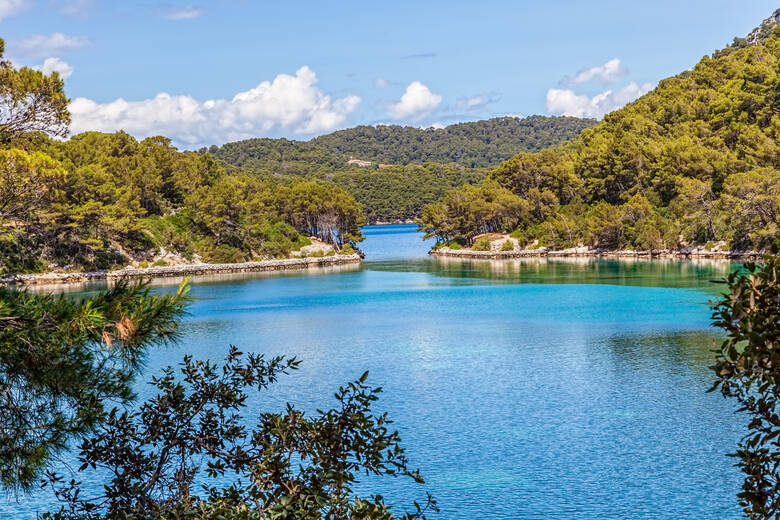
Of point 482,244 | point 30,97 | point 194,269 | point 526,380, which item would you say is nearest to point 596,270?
point 482,244

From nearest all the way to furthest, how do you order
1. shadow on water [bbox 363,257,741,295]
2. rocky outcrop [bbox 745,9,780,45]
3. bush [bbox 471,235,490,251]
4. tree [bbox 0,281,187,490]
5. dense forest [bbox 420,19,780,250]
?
tree [bbox 0,281,187,490] → shadow on water [bbox 363,257,741,295] → dense forest [bbox 420,19,780,250] → bush [bbox 471,235,490,251] → rocky outcrop [bbox 745,9,780,45]

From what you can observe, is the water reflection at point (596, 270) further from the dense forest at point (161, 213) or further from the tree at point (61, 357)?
the tree at point (61, 357)

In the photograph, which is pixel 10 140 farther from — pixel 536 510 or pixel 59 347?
pixel 536 510

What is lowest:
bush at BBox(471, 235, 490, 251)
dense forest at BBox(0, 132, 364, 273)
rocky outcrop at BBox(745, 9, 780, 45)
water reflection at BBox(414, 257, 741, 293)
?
water reflection at BBox(414, 257, 741, 293)

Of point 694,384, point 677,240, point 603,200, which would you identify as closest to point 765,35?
point 603,200

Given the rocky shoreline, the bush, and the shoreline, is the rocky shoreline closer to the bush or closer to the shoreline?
the shoreline

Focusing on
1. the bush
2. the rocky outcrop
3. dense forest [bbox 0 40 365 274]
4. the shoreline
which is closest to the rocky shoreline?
dense forest [bbox 0 40 365 274]

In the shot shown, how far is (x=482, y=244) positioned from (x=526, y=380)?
64452 mm

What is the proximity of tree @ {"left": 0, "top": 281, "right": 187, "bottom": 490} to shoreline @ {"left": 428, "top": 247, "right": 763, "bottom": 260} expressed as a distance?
60019 millimetres

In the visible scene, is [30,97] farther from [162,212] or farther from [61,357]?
[162,212]

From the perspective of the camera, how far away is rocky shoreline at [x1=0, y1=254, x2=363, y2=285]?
61.0 metres

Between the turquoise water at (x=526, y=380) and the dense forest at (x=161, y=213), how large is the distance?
16172 millimetres

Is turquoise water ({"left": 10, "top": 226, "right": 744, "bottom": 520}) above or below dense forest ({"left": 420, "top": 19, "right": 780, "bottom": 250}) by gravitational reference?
below

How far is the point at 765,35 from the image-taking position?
124m
